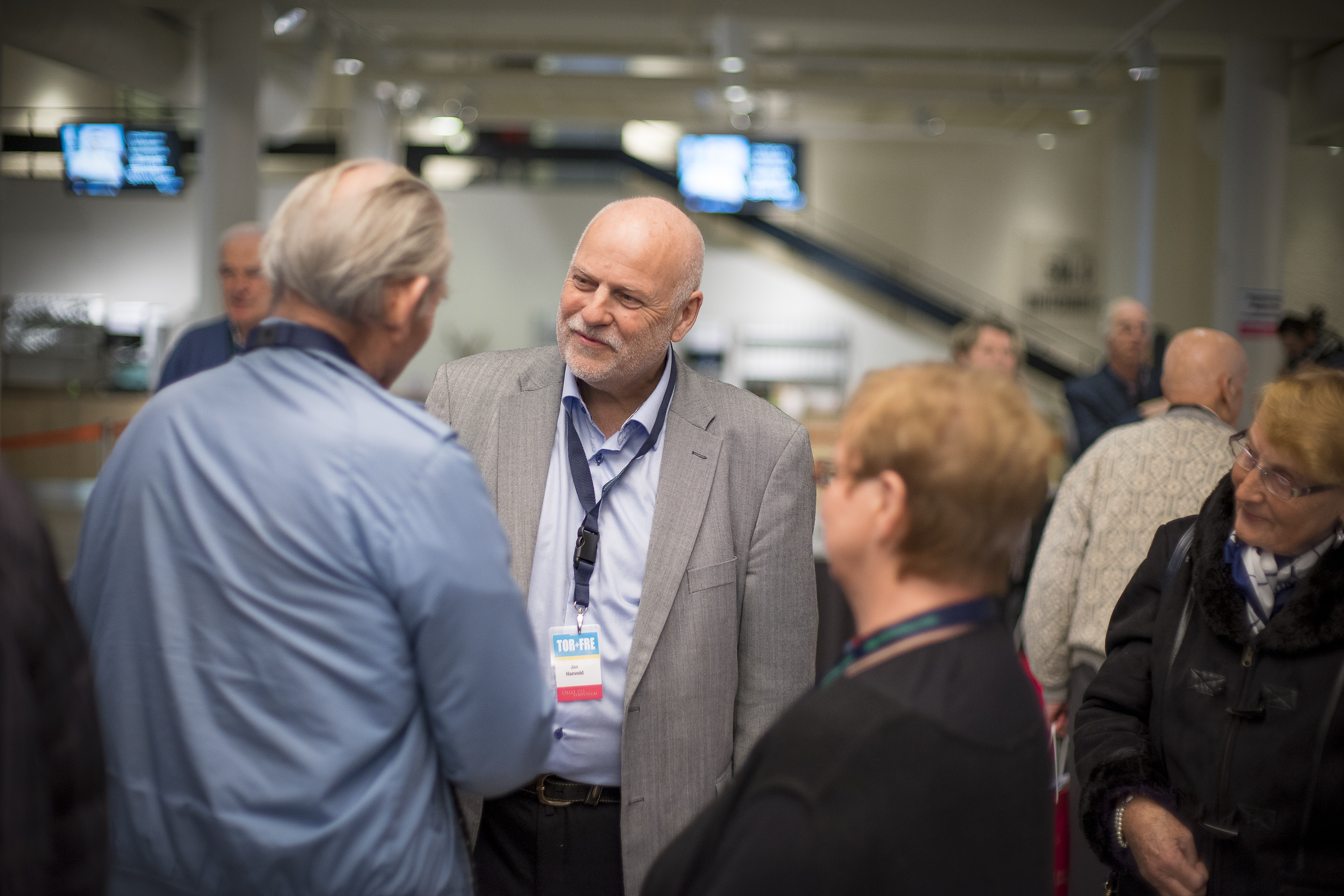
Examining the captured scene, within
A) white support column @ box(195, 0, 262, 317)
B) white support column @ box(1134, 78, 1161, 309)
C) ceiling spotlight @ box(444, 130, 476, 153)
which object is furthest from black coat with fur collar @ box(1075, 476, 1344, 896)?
ceiling spotlight @ box(444, 130, 476, 153)

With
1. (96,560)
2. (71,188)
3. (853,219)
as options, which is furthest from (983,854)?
(853,219)

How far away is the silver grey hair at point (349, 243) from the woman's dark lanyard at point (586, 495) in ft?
2.20

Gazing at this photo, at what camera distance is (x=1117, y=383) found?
19.1 feet

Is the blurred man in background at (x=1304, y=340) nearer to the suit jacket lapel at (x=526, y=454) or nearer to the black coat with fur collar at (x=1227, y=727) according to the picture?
the black coat with fur collar at (x=1227, y=727)

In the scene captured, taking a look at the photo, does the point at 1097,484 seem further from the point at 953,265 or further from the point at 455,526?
the point at 953,265

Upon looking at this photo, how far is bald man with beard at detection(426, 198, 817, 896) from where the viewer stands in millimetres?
1794

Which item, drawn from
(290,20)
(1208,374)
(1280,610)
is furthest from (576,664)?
(290,20)

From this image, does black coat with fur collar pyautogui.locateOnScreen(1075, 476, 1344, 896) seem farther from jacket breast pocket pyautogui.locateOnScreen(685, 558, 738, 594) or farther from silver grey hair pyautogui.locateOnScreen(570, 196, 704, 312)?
silver grey hair pyautogui.locateOnScreen(570, 196, 704, 312)

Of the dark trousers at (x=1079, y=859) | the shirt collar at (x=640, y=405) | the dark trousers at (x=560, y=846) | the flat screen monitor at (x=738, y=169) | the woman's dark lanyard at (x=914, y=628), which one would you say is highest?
the flat screen monitor at (x=738, y=169)

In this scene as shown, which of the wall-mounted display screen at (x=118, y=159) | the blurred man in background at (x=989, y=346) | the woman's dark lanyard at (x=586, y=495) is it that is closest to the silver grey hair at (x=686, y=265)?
the woman's dark lanyard at (x=586, y=495)

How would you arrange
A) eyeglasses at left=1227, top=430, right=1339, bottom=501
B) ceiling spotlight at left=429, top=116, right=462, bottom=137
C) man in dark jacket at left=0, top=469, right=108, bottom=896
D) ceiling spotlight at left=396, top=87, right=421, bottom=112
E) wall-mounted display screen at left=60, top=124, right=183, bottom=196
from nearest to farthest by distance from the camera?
man in dark jacket at left=0, top=469, right=108, bottom=896 < eyeglasses at left=1227, top=430, right=1339, bottom=501 < wall-mounted display screen at left=60, top=124, right=183, bottom=196 < ceiling spotlight at left=396, top=87, right=421, bottom=112 < ceiling spotlight at left=429, top=116, right=462, bottom=137

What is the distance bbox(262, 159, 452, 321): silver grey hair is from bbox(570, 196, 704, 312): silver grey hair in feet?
2.25

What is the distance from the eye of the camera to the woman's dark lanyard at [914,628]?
1164 mm

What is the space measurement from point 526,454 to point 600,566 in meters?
0.25
